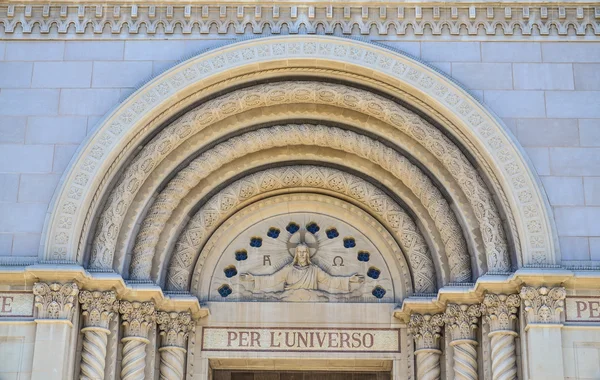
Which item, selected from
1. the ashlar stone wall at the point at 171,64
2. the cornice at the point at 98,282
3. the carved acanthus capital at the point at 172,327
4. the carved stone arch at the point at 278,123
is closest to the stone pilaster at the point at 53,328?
the cornice at the point at 98,282

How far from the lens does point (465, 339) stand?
1542 centimetres

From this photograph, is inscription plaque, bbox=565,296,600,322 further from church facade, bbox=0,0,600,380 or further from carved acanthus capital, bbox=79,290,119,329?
carved acanthus capital, bbox=79,290,119,329

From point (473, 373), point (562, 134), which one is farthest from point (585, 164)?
point (473, 373)

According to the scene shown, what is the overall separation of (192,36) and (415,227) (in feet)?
15.2

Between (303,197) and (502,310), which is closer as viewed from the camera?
(502,310)

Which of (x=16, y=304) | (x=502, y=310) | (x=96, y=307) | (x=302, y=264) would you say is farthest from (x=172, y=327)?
(x=502, y=310)

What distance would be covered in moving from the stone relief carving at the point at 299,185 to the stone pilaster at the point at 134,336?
36.5 inches

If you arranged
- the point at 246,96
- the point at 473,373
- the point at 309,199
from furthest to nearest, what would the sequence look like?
the point at 309,199
the point at 246,96
the point at 473,373

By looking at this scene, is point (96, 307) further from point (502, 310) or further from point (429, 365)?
point (502, 310)

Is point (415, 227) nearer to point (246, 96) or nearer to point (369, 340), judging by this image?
point (369, 340)

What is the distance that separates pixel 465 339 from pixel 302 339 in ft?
8.97

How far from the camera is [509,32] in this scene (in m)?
16.1

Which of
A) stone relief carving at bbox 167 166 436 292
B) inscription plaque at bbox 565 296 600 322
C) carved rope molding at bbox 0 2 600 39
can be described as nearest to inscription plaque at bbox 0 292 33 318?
stone relief carving at bbox 167 166 436 292

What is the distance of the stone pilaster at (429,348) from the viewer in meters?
16.1
